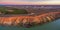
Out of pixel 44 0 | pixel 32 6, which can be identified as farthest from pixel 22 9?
pixel 44 0

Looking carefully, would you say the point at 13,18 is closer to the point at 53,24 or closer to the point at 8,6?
the point at 8,6

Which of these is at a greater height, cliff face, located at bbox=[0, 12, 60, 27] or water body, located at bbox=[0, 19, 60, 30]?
cliff face, located at bbox=[0, 12, 60, 27]

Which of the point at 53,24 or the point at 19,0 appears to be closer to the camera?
the point at 53,24

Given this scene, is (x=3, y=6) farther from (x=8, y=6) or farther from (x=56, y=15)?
(x=56, y=15)

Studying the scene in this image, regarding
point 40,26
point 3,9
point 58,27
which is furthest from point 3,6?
point 58,27

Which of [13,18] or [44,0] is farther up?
[44,0]

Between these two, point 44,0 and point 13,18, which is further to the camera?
point 44,0

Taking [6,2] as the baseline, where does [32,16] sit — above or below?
below

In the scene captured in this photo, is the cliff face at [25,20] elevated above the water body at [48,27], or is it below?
above
